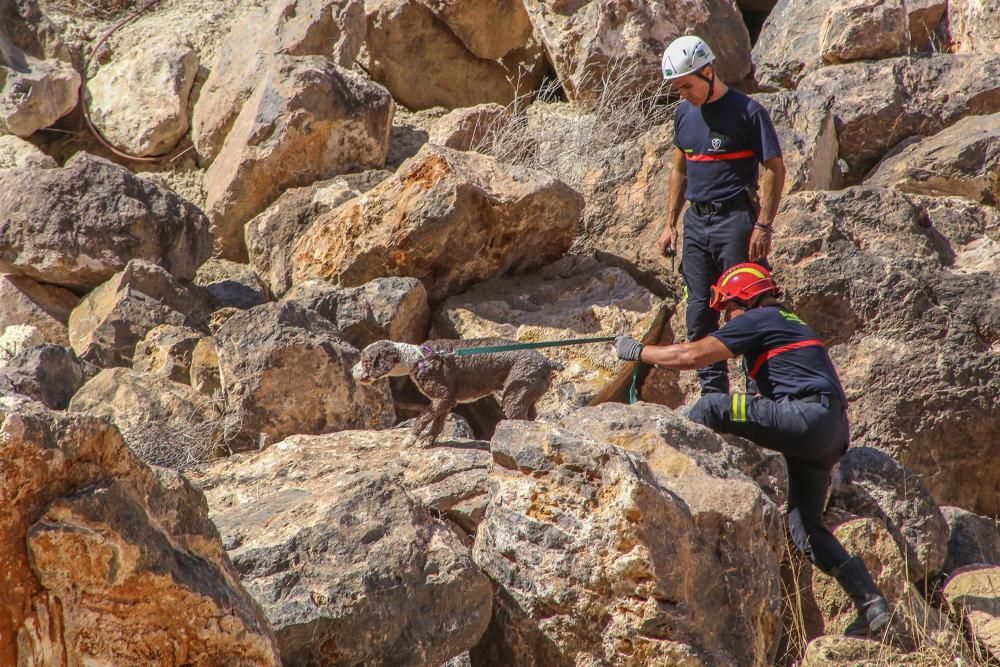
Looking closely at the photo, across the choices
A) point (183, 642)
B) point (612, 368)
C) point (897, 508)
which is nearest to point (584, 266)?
point (612, 368)

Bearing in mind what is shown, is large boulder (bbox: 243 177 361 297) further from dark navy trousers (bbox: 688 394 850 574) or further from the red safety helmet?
dark navy trousers (bbox: 688 394 850 574)

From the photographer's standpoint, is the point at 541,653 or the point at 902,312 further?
the point at 902,312

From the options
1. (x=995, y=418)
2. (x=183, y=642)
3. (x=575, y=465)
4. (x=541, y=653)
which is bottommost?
(x=995, y=418)

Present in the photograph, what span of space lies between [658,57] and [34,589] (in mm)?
8741

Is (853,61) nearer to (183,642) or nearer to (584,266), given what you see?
(584,266)

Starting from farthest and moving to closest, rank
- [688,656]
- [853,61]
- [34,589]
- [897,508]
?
[853,61] < [897,508] < [688,656] < [34,589]

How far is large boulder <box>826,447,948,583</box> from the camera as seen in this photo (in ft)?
17.3

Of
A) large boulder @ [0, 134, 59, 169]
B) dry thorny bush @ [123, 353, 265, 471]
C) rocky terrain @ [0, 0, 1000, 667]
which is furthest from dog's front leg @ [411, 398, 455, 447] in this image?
large boulder @ [0, 134, 59, 169]

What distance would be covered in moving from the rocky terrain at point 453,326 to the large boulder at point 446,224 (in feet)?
0.08

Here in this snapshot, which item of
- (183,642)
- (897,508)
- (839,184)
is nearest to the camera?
(183,642)

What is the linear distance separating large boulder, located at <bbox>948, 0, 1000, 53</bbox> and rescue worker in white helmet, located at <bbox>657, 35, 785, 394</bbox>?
5271mm

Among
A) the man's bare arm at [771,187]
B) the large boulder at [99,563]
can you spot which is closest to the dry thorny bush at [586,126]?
the man's bare arm at [771,187]

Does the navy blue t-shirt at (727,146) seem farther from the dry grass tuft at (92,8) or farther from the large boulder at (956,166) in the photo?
the dry grass tuft at (92,8)

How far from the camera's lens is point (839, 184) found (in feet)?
31.0
